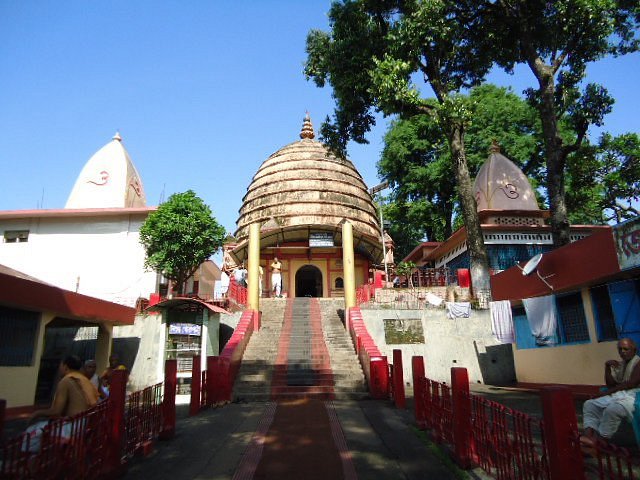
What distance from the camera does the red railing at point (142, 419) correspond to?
5.64 m

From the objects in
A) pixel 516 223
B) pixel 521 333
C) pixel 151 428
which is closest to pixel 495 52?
pixel 516 223

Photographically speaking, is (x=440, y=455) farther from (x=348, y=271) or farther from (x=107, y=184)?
(x=107, y=184)

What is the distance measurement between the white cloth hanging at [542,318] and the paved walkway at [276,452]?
4.34 meters

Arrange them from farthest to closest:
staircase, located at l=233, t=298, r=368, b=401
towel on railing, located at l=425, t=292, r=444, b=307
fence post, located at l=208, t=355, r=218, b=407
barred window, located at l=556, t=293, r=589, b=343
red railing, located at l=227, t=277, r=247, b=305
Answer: red railing, located at l=227, t=277, r=247, b=305
towel on railing, located at l=425, t=292, r=444, b=307
staircase, located at l=233, t=298, r=368, b=401
barred window, located at l=556, t=293, r=589, b=343
fence post, located at l=208, t=355, r=218, b=407

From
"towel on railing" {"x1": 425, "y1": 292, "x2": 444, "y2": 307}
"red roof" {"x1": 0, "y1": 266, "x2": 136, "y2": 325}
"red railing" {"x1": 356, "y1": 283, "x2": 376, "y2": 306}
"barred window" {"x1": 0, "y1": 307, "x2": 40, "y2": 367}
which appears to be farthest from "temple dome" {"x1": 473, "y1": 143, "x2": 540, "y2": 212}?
"barred window" {"x1": 0, "y1": 307, "x2": 40, "y2": 367}

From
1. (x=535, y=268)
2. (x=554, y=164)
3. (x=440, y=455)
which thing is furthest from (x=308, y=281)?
(x=440, y=455)

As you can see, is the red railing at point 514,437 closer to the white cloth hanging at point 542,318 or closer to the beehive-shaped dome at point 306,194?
the white cloth hanging at point 542,318

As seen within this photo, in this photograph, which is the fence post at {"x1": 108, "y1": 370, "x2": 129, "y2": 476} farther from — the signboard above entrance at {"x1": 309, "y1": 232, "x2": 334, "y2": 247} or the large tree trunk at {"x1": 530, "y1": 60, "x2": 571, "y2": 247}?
the signboard above entrance at {"x1": 309, "y1": 232, "x2": 334, "y2": 247}

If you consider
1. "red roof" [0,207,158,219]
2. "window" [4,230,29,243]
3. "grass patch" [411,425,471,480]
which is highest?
"red roof" [0,207,158,219]

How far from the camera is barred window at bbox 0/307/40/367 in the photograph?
10180 millimetres

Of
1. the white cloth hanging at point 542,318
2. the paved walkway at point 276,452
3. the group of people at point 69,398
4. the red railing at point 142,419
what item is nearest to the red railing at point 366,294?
the white cloth hanging at point 542,318

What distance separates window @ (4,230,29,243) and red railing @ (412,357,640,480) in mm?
22856

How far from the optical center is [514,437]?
3910 mm

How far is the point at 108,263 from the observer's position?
22344 mm
